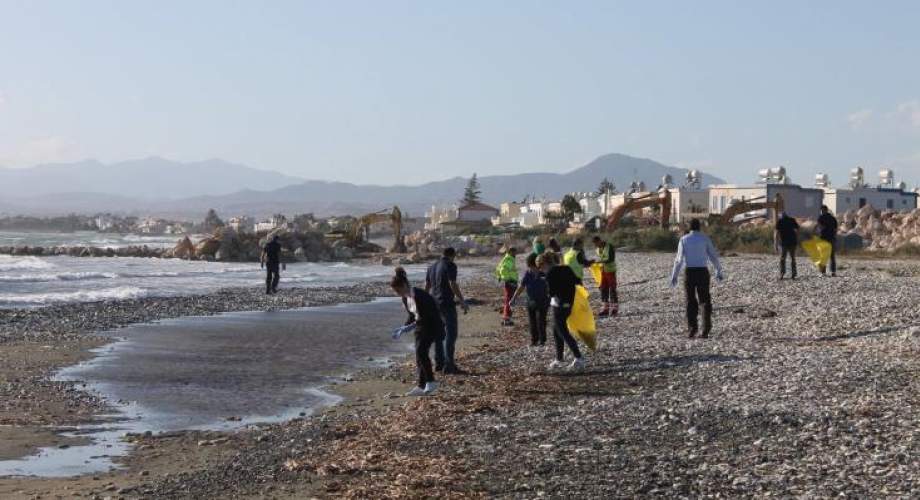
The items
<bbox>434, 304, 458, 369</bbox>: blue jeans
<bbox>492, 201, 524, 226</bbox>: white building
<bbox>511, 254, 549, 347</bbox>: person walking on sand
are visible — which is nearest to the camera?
<bbox>434, 304, 458, 369</bbox>: blue jeans

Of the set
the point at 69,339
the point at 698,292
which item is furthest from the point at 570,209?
the point at 698,292

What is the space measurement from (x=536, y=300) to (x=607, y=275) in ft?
16.0

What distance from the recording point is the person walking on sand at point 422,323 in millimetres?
12641

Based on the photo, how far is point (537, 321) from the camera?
17281mm

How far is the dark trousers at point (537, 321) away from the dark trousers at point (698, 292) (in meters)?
2.28

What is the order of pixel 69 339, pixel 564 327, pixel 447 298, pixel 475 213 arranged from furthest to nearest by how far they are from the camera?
pixel 475 213
pixel 69 339
pixel 447 298
pixel 564 327

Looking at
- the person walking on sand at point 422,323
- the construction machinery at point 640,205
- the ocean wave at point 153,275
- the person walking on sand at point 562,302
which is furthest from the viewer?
the construction machinery at point 640,205

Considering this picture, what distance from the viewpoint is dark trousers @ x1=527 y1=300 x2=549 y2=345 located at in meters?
17.0

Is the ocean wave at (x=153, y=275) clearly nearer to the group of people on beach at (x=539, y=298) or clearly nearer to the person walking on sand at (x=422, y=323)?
the group of people on beach at (x=539, y=298)

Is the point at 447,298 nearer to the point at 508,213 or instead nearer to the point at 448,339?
the point at 448,339

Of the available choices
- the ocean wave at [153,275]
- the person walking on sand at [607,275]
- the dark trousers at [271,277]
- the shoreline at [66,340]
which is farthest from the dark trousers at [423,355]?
the ocean wave at [153,275]

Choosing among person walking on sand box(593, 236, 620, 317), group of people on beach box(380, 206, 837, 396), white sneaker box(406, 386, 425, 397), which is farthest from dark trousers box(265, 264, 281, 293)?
white sneaker box(406, 386, 425, 397)

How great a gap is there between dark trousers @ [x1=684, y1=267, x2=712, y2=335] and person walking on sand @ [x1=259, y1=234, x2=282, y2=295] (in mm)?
17099

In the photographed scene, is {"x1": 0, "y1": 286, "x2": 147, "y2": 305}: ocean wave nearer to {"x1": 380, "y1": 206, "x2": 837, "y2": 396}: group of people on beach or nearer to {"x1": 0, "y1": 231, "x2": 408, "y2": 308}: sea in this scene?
{"x1": 0, "y1": 231, "x2": 408, "y2": 308}: sea
